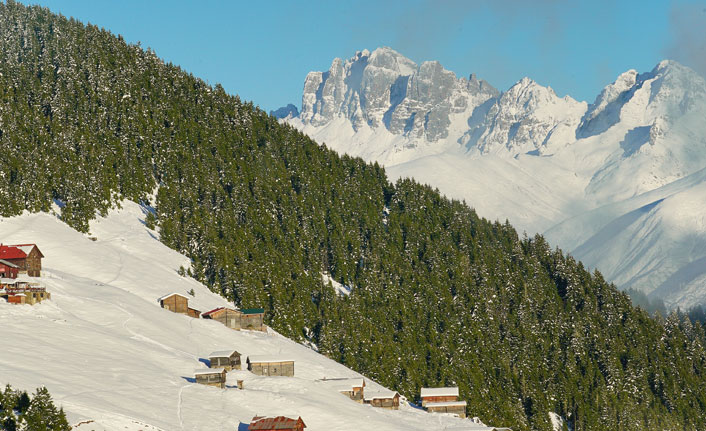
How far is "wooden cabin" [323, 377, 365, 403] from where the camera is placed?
123m

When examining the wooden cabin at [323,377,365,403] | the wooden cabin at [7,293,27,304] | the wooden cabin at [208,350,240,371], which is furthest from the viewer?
the wooden cabin at [323,377,365,403]

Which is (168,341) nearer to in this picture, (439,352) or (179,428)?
(179,428)

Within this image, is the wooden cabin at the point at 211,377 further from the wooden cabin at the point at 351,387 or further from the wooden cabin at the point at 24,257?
the wooden cabin at the point at 24,257

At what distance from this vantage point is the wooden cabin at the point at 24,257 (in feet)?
449

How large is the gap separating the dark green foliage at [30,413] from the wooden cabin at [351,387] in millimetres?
47057

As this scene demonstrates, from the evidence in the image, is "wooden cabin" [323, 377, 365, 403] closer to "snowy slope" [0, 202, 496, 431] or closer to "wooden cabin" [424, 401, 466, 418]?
"snowy slope" [0, 202, 496, 431]

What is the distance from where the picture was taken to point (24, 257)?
138m

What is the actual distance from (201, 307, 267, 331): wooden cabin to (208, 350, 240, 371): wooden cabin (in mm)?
26803

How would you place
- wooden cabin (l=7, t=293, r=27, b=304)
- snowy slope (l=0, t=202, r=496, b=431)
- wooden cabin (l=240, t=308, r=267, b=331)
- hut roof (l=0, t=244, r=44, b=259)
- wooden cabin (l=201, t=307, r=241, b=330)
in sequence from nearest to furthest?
snowy slope (l=0, t=202, r=496, b=431) → wooden cabin (l=7, t=293, r=27, b=304) → hut roof (l=0, t=244, r=44, b=259) → wooden cabin (l=201, t=307, r=241, b=330) → wooden cabin (l=240, t=308, r=267, b=331)

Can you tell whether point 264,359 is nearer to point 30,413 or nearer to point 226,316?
point 226,316

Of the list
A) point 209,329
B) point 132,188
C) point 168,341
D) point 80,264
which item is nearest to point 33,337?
point 168,341

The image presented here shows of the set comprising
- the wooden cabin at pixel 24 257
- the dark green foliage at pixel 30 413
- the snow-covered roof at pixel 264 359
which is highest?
the wooden cabin at pixel 24 257

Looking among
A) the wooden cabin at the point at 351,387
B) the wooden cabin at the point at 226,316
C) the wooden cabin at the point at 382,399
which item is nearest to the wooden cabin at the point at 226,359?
the wooden cabin at the point at 351,387

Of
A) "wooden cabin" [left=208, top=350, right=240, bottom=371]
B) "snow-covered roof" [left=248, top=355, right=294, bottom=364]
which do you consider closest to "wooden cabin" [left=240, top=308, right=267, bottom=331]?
"snow-covered roof" [left=248, top=355, right=294, bottom=364]
